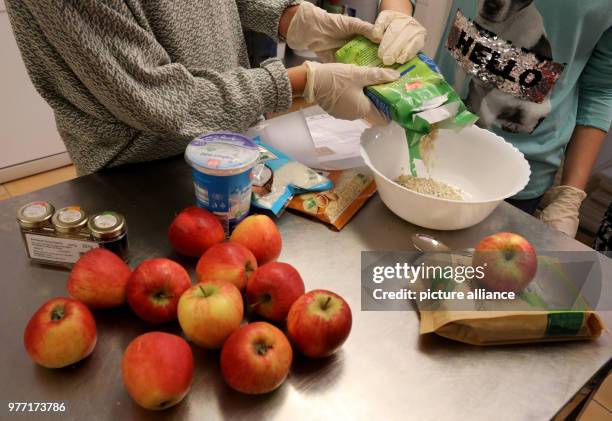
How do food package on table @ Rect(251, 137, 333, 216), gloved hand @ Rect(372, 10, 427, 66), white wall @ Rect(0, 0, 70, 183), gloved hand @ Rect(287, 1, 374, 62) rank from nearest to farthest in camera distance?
food package on table @ Rect(251, 137, 333, 216), gloved hand @ Rect(372, 10, 427, 66), gloved hand @ Rect(287, 1, 374, 62), white wall @ Rect(0, 0, 70, 183)

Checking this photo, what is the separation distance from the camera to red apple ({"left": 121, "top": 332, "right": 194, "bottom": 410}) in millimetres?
587

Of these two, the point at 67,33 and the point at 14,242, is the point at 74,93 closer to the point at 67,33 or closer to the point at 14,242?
the point at 67,33

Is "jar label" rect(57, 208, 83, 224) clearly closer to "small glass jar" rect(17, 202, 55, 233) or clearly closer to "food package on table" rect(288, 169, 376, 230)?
"small glass jar" rect(17, 202, 55, 233)

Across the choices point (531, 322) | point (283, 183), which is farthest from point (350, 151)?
point (531, 322)

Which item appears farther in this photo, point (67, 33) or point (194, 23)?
point (194, 23)

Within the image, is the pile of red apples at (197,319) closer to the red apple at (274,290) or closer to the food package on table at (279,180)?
the red apple at (274,290)

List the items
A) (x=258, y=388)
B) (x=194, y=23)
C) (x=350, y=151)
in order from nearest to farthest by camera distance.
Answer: (x=258, y=388), (x=194, y=23), (x=350, y=151)

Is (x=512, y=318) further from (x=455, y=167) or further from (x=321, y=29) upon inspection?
(x=321, y=29)

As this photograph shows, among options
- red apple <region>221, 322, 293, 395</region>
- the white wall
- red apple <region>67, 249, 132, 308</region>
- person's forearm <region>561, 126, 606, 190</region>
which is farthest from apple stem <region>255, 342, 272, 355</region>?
the white wall

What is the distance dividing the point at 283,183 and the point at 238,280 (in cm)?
31

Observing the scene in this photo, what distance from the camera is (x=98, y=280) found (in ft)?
2.31

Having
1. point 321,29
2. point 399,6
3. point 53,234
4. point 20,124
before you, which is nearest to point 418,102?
point 321,29

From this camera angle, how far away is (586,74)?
4.15 feet

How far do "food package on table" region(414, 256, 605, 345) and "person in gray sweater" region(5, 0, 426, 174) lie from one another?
0.50 m
